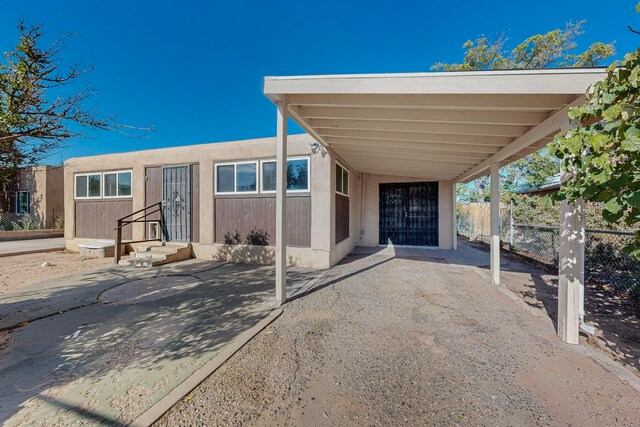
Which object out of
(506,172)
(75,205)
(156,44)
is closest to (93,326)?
(75,205)

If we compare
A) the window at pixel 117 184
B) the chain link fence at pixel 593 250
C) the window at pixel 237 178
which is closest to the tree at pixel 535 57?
the chain link fence at pixel 593 250

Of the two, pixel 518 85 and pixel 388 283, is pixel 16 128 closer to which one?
pixel 518 85

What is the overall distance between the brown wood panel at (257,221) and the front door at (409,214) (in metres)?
4.28

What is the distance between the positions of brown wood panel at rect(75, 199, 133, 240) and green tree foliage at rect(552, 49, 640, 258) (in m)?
9.59

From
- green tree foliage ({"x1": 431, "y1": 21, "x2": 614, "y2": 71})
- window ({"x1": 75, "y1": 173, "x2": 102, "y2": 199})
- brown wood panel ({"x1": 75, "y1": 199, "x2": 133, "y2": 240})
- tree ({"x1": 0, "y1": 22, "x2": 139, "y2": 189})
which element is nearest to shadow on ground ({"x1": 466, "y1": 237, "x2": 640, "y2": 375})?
tree ({"x1": 0, "y1": 22, "x2": 139, "y2": 189})

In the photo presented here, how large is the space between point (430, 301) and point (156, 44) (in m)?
11.2

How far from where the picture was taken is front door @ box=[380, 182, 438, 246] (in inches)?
348

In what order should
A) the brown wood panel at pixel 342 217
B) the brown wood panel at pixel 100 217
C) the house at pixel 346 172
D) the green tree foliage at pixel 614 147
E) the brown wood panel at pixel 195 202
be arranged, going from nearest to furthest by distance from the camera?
1. the green tree foliage at pixel 614 147
2. the house at pixel 346 172
3. the brown wood panel at pixel 342 217
4. the brown wood panel at pixel 195 202
5. the brown wood panel at pixel 100 217

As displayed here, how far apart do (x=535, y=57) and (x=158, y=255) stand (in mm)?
18137

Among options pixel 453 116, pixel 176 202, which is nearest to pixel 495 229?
pixel 453 116

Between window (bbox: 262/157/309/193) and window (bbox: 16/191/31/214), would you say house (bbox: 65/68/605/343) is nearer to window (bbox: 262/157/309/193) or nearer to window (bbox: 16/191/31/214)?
window (bbox: 262/157/309/193)

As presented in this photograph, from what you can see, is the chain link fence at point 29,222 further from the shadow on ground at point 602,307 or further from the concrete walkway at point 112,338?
the shadow on ground at point 602,307

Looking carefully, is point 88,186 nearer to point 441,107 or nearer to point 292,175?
point 292,175

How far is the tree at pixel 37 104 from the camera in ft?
6.88
